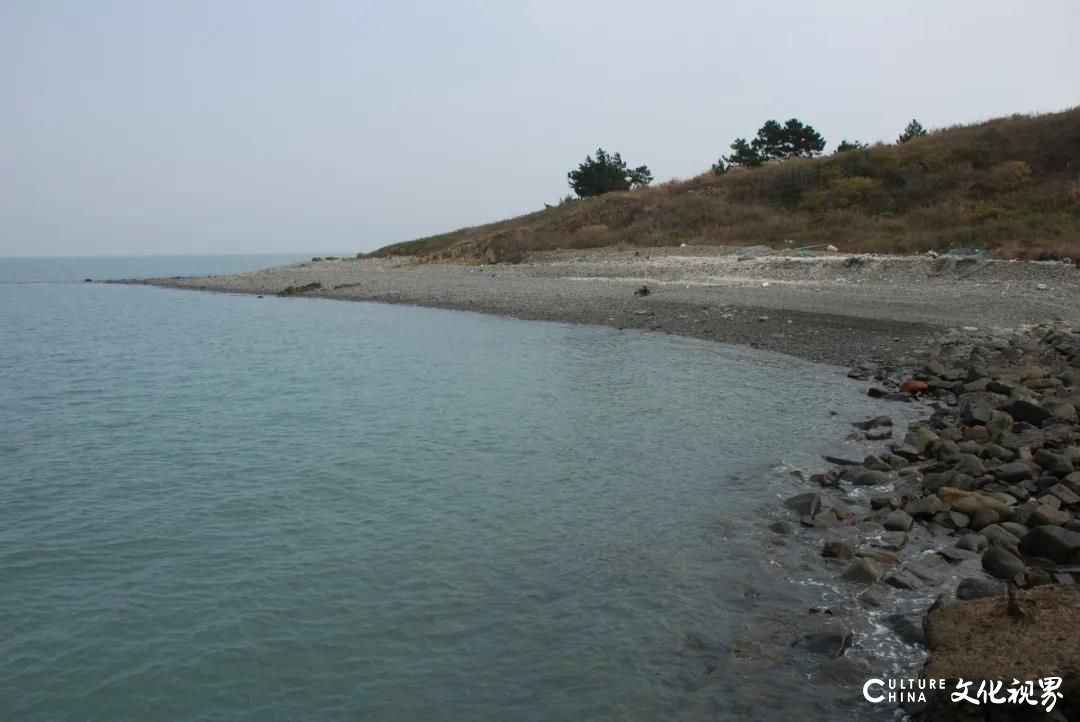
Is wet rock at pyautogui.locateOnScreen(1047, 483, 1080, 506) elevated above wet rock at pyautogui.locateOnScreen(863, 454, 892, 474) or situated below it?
above

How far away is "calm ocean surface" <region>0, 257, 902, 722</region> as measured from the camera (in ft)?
19.3

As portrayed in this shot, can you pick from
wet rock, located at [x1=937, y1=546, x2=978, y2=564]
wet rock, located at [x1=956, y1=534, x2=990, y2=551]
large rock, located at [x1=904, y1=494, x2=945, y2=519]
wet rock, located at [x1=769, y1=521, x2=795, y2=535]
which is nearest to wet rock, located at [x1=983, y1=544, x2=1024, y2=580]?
wet rock, located at [x1=937, y1=546, x2=978, y2=564]

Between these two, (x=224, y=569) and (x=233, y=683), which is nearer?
(x=233, y=683)

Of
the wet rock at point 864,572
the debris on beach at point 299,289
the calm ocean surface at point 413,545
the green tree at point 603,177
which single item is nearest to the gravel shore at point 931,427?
the wet rock at point 864,572

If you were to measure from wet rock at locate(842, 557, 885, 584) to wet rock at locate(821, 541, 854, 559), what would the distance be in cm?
31

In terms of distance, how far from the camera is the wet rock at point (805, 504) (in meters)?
9.10

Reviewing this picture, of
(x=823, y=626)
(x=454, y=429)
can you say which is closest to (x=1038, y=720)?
(x=823, y=626)

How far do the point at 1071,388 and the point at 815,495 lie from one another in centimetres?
697

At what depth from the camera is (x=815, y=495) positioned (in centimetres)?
938

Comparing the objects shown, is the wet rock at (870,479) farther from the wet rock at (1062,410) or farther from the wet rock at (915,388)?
the wet rock at (915,388)

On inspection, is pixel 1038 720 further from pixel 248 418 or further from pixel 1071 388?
pixel 248 418

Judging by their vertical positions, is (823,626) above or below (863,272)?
below

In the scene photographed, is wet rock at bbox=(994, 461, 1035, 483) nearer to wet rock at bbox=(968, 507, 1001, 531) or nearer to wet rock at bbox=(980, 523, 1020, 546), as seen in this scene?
wet rock at bbox=(968, 507, 1001, 531)

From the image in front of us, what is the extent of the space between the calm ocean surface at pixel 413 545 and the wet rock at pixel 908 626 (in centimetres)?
71
